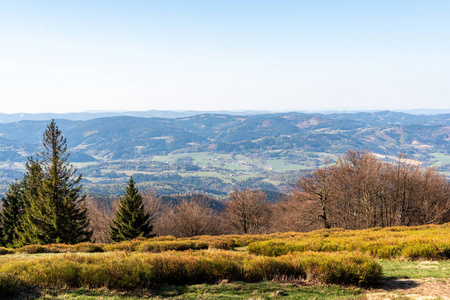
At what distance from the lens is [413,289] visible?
766cm

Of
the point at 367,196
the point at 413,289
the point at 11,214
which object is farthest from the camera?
the point at 11,214

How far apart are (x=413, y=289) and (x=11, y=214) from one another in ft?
153

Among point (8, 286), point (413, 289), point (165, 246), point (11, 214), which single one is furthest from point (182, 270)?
point (11, 214)

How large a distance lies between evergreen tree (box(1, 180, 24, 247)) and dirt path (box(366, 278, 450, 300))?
41.9 m

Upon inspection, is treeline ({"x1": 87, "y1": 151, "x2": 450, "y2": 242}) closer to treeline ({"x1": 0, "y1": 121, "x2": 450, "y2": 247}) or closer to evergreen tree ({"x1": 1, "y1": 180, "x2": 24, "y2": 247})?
treeline ({"x1": 0, "y1": 121, "x2": 450, "y2": 247})

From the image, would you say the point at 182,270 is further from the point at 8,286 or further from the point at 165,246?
the point at 165,246

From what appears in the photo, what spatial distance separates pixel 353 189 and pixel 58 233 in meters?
38.0

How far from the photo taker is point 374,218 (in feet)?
118

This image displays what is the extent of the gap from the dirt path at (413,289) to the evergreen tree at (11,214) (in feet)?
137

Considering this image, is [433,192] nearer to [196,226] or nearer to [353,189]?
[353,189]

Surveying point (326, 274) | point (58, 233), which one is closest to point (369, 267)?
point (326, 274)

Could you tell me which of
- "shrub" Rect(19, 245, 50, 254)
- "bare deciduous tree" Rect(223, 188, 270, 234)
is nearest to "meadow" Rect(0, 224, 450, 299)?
"shrub" Rect(19, 245, 50, 254)

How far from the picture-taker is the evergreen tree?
36.6m

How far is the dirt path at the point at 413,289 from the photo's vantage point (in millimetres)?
6996
